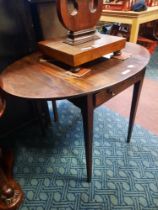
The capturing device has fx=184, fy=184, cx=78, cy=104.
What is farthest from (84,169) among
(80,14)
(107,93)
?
(80,14)

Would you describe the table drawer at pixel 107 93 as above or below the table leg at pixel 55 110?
above

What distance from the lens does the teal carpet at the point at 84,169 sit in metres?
1.05

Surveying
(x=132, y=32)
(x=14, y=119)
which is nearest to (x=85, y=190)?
(x=14, y=119)

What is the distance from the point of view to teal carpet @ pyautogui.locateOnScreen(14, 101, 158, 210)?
1046 millimetres

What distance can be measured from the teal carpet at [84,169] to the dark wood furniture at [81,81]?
0.79ft

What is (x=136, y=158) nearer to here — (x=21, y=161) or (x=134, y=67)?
(x=134, y=67)

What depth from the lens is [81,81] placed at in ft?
2.68

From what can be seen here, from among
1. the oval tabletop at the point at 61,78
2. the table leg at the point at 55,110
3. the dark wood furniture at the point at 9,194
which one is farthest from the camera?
the table leg at the point at 55,110

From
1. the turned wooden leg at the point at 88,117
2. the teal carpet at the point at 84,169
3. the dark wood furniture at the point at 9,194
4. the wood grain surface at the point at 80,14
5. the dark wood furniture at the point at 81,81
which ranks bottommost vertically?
the teal carpet at the point at 84,169

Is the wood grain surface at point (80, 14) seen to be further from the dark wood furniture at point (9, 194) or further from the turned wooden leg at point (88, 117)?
the dark wood furniture at point (9, 194)

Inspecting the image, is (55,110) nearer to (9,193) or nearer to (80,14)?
(9,193)

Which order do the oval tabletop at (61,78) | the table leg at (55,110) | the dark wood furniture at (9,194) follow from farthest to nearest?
the table leg at (55,110)
the dark wood furniture at (9,194)
the oval tabletop at (61,78)

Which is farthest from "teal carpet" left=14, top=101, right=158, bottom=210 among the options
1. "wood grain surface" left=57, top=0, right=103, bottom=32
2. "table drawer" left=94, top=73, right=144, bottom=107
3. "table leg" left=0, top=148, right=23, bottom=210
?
"wood grain surface" left=57, top=0, right=103, bottom=32

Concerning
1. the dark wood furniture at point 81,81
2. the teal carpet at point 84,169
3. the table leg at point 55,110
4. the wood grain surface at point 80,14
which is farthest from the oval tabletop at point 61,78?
the teal carpet at point 84,169
